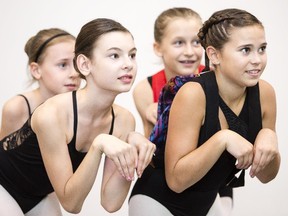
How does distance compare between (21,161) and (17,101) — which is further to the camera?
(17,101)

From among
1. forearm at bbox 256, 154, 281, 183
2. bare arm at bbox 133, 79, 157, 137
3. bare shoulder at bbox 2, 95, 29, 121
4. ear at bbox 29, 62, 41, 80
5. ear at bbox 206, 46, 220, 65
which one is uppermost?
ear at bbox 206, 46, 220, 65

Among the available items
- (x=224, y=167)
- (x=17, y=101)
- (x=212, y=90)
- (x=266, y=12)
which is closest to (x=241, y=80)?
(x=212, y=90)

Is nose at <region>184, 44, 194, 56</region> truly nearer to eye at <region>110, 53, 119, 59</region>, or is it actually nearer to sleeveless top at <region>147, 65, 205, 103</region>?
sleeveless top at <region>147, 65, 205, 103</region>

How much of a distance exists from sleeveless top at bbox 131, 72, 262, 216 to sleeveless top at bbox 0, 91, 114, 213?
7.8 inches

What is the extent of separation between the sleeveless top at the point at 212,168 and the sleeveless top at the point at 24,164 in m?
0.20

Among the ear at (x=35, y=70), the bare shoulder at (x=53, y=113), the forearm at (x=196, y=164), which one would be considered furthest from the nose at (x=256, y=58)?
the ear at (x=35, y=70)

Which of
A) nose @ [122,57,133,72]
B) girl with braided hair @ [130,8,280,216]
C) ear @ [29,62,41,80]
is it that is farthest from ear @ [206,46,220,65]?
ear @ [29,62,41,80]

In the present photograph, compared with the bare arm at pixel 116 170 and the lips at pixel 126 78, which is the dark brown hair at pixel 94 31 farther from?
the bare arm at pixel 116 170

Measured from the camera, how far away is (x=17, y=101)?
2.61 metres

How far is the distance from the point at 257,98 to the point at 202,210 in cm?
44

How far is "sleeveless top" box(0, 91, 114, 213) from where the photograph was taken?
2.22 meters

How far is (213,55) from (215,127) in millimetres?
263

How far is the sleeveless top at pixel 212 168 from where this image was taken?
206 cm

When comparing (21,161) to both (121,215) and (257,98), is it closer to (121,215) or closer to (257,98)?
(257,98)
